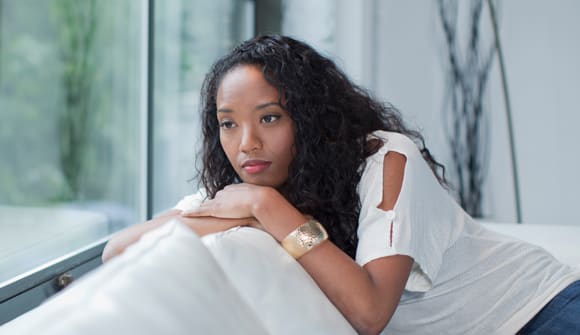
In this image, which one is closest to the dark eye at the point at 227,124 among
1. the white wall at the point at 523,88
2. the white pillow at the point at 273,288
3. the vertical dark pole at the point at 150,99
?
the white pillow at the point at 273,288

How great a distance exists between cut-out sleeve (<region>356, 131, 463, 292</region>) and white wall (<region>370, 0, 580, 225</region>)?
80.2 inches

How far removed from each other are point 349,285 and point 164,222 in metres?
0.41

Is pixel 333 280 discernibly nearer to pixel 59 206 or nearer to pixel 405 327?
pixel 405 327

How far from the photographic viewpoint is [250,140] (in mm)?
1264

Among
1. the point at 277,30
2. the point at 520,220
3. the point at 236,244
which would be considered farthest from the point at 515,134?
the point at 236,244

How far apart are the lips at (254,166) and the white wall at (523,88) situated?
6.70ft

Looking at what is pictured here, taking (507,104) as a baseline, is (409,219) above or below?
below

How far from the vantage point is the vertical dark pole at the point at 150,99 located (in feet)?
7.29

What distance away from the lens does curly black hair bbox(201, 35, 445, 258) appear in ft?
4.21

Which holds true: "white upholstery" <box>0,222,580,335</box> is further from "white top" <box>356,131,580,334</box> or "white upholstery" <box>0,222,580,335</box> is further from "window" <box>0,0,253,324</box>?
"window" <box>0,0,253,324</box>

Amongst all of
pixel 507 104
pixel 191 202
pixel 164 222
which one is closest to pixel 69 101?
pixel 191 202

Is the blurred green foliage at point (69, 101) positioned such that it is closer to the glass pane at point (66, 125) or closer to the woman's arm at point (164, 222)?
the glass pane at point (66, 125)

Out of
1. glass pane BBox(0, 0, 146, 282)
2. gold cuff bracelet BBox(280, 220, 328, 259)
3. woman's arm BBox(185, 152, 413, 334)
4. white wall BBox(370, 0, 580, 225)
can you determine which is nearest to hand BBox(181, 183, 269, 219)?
woman's arm BBox(185, 152, 413, 334)

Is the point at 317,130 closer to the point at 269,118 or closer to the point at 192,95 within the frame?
the point at 269,118
